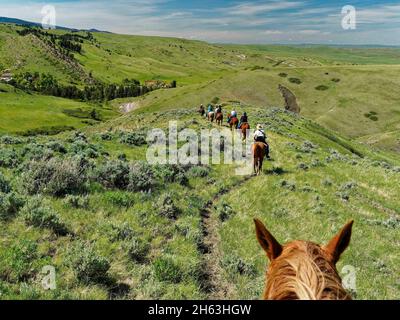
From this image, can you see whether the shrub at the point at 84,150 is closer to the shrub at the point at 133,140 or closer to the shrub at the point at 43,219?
the shrub at the point at 133,140

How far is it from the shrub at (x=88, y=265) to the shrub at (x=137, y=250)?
1063 mm

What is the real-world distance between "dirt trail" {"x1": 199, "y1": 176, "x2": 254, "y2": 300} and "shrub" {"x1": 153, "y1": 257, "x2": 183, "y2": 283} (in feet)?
2.68

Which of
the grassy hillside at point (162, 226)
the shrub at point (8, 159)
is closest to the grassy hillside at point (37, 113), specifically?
the shrub at point (8, 159)

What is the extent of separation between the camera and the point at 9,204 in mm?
9453

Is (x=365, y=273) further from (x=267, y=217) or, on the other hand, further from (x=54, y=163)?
(x=54, y=163)

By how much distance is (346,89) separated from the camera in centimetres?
13550

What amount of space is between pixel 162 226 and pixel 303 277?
28.5ft

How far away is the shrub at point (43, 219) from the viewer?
911cm

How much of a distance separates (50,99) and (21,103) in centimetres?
2315

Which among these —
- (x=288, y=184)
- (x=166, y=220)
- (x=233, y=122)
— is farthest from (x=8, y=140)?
(x=233, y=122)

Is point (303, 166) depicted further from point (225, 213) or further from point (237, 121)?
point (237, 121)

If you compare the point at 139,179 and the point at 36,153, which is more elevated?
the point at 36,153

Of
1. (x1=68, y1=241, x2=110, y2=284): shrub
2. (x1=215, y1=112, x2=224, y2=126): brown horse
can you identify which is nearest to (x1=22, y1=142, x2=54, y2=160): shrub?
(x1=68, y1=241, x2=110, y2=284): shrub

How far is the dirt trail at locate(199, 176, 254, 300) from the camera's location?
8.93 metres
